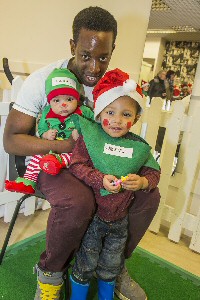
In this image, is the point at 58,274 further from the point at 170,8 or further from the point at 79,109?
the point at 170,8

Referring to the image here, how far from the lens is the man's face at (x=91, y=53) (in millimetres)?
1154

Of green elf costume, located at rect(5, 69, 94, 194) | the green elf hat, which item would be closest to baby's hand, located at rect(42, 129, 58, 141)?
green elf costume, located at rect(5, 69, 94, 194)

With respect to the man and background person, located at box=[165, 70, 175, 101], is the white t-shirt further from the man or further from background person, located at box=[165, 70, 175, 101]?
background person, located at box=[165, 70, 175, 101]

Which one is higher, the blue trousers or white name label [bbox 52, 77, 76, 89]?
white name label [bbox 52, 77, 76, 89]

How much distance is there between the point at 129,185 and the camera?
94 centimetres

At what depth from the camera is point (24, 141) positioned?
114cm

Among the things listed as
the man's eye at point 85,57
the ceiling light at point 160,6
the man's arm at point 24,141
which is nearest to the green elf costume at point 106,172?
the man's arm at point 24,141

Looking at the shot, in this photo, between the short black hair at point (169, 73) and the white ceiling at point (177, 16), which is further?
the short black hair at point (169, 73)

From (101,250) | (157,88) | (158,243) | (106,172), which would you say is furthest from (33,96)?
(157,88)

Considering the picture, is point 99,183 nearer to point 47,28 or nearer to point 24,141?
point 24,141

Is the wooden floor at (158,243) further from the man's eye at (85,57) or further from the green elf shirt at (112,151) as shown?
the man's eye at (85,57)

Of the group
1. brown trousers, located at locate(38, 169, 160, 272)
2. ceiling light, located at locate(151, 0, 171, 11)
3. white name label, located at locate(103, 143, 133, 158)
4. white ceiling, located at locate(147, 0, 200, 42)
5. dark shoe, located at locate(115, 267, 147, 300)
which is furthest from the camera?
white ceiling, located at locate(147, 0, 200, 42)

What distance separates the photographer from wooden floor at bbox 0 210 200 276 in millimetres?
1706

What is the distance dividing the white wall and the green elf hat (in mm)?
874
